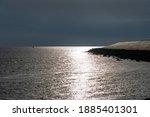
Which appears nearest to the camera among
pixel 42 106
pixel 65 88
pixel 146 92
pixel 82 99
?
pixel 42 106

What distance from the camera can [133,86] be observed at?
6406 centimetres

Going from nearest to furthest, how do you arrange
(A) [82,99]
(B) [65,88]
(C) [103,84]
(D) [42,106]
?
(D) [42,106] < (A) [82,99] < (B) [65,88] < (C) [103,84]

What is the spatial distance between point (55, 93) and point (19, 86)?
40.3 ft

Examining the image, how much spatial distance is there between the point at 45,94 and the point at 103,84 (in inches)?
604

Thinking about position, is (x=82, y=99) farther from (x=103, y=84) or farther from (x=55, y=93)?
(x=103, y=84)

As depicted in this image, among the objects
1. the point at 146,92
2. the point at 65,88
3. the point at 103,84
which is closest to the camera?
the point at 146,92

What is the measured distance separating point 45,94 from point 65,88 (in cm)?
652

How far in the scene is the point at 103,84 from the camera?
67500 millimetres

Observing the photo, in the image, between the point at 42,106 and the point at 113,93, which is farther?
the point at 113,93

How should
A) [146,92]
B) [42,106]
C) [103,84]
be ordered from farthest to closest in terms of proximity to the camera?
1. [103,84]
2. [146,92]
3. [42,106]

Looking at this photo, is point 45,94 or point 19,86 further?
point 19,86

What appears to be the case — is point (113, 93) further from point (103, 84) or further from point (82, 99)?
point (103, 84)

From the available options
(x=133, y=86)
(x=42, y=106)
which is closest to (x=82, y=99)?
(x=133, y=86)

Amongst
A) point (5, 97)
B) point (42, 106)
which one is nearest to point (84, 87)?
point (5, 97)
